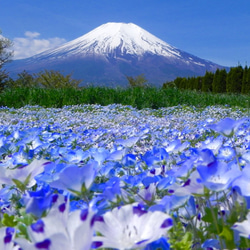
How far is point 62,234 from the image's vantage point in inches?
20.6

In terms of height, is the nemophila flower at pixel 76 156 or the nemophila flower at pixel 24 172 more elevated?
the nemophila flower at pixel 24 172

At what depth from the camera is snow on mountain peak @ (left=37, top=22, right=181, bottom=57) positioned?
16912 centimetres

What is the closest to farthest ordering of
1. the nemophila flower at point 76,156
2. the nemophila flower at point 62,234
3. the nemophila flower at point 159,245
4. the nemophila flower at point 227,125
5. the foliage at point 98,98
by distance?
the nemophila flower at point 62,234 < the nemophila flower at point 159,245 < the nemophila flower at point 227,125 < the nemophila flower at point 76,156 < the foliage at point 98,98

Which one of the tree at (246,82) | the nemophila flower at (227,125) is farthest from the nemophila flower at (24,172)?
the tree at (246,82)

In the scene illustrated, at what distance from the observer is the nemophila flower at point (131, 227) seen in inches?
23.0

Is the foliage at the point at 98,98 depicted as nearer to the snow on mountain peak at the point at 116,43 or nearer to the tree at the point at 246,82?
the tree at the point at 246,82

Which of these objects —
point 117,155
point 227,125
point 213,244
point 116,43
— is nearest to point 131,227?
point 213,244

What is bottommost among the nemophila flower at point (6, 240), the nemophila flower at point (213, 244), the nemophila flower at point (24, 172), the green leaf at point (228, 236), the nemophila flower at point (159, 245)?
the nemophila flower at point (213, 244)

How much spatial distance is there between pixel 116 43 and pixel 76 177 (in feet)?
595

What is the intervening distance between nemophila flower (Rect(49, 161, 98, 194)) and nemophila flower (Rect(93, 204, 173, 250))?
9cm

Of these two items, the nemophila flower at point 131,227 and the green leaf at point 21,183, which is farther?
the green leaf at point 21,183

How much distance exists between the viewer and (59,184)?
29.0 inches

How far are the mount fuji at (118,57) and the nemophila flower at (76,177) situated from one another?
169 meters

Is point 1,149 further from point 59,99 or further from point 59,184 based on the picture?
point 59,99
